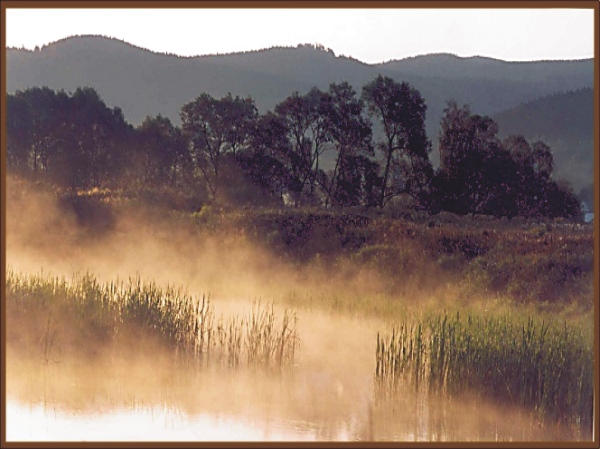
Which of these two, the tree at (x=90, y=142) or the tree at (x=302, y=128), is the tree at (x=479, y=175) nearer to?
the tree at (x=302, y=128)

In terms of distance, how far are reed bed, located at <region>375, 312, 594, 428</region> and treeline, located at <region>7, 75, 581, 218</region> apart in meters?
25.3

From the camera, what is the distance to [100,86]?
143 metres

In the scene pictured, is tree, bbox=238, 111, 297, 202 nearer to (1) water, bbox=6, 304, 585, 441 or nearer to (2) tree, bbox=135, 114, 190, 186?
(2) tree, bbox=135, 114, 190, 186

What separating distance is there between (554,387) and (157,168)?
4564cm

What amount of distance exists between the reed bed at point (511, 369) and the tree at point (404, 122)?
26553 mm

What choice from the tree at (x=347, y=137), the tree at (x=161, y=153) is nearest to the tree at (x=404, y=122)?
the tree at (x=347, y=137)

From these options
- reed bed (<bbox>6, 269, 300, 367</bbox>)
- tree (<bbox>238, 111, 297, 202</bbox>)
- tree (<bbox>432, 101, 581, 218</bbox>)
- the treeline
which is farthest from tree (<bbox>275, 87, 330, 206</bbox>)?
reed bed (<bbox>6, 269, 300, 367</bbox>)

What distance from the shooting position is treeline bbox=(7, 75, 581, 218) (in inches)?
1537

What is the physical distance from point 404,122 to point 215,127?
9751 mm

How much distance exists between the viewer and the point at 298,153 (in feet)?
137

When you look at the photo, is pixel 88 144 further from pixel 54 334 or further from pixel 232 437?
pixel 232 437

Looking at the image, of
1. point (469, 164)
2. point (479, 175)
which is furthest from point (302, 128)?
point (479, 175)

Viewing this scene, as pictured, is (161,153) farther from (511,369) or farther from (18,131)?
(511,369)

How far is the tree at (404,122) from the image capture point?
38406 millimetres
